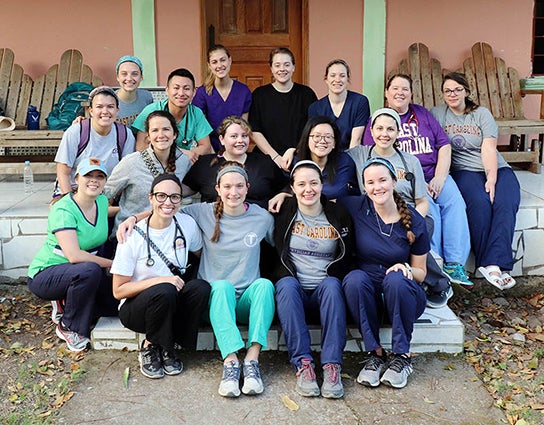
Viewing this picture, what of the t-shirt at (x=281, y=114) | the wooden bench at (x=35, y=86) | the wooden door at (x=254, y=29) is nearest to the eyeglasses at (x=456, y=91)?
the t-shirt at (x=281, y=114)

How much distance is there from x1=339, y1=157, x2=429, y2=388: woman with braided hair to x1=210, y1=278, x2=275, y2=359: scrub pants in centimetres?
43

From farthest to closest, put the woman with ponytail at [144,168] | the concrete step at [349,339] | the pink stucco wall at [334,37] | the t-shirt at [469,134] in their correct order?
the pink stucco wall at [334,37]
the t-shirt at [469,134]
the woman with ponytail at [144,168]
the concrete step at [349,339]

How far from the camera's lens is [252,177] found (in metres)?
4.22

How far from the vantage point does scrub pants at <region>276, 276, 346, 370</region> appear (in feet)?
11.3

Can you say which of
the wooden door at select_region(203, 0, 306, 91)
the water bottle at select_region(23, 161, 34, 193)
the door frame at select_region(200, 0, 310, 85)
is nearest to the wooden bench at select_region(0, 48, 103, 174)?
the water bottle at select_region(23, 161, 34, 193)

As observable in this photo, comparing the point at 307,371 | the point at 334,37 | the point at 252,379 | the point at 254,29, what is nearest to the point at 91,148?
the point at 252,379

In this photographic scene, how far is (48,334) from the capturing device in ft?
13.5

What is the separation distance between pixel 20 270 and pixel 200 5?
335 centimetres

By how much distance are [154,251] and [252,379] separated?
87 centimetres

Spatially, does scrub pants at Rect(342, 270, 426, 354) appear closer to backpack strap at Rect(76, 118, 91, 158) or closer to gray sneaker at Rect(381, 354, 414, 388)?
gray sneaker at Rect(381, 354, 414, 388)

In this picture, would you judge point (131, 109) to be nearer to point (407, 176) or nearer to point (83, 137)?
point (83, 137)

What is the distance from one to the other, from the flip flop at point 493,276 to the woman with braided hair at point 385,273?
95cm

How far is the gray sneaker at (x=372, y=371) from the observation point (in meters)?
3.41

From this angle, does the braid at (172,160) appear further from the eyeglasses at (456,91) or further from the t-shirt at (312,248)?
the eyeglasses at (456,91)
